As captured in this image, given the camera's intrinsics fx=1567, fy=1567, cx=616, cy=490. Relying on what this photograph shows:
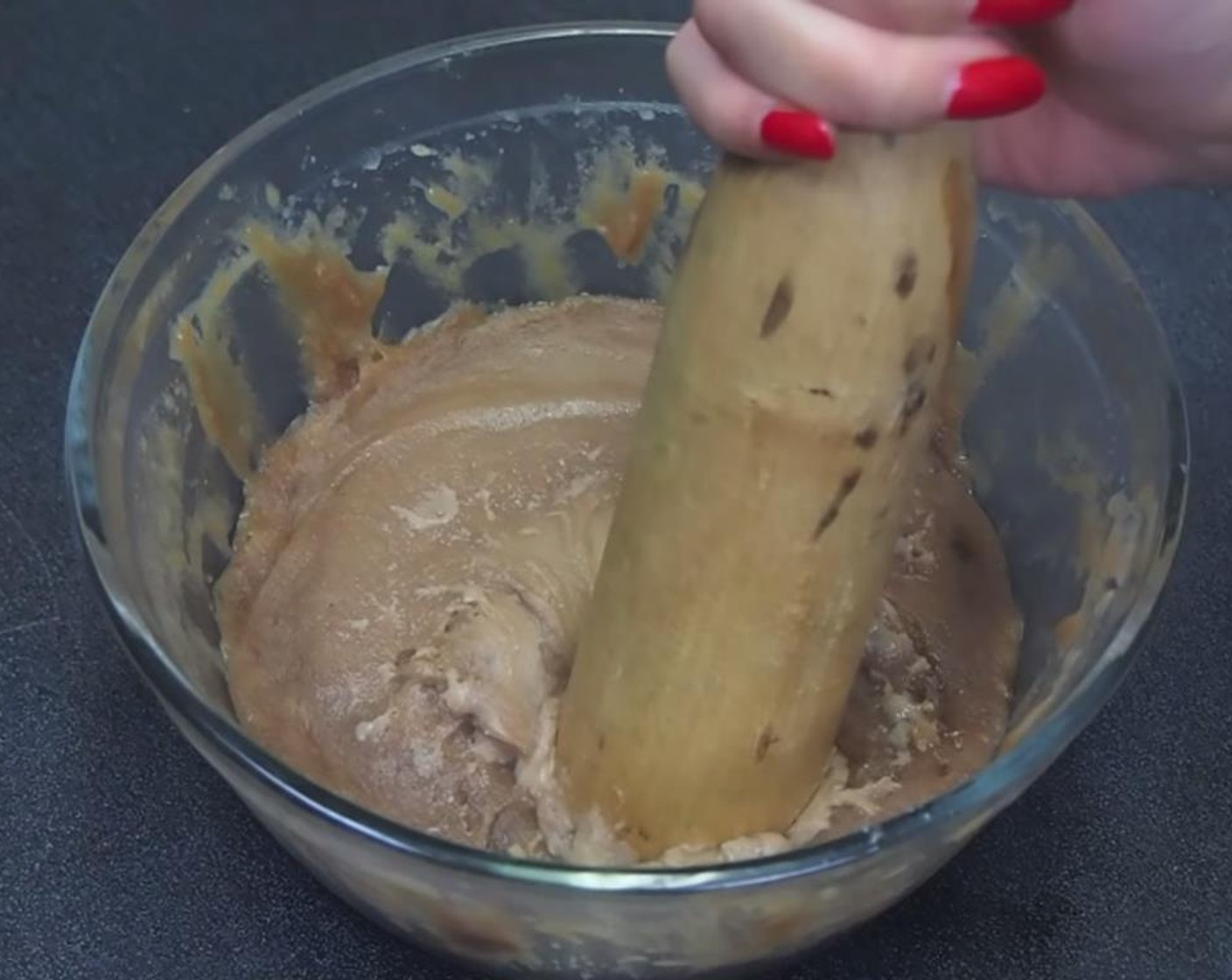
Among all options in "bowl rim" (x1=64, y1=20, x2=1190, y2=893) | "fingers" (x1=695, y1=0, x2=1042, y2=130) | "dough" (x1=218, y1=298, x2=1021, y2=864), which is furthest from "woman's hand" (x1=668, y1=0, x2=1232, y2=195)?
"dough" (x1=218, y1=298, x2=1021, y2=864)

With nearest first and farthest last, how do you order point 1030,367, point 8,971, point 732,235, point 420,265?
1. point 732,235
2. point 8,971
3. point 1030,367
4. point 420,265

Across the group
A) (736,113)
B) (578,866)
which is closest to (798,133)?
(736,113)

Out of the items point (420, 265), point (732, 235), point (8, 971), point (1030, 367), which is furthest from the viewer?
point (420, 265)

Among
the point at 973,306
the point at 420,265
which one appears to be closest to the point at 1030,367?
the point at 973,306

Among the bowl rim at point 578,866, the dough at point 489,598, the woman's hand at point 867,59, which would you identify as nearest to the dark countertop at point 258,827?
the dough at point 489,598

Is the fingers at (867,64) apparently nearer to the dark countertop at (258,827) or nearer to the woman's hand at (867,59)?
the woman's hand at (867,59)

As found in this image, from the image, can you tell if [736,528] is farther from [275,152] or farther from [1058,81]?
[275,152]

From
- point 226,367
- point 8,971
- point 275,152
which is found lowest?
point 8,971
